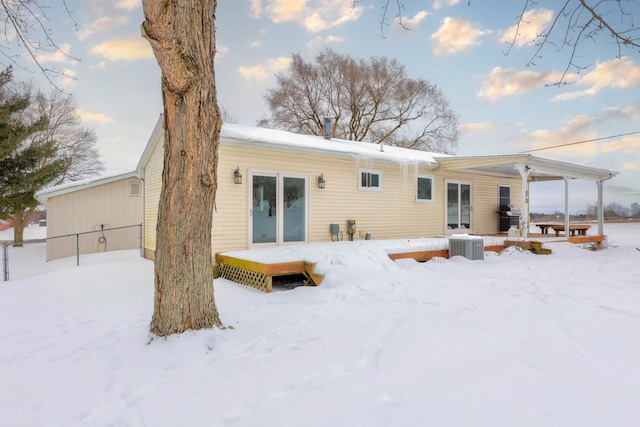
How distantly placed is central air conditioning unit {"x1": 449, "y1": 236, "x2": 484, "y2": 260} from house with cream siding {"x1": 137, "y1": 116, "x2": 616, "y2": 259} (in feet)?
5.75

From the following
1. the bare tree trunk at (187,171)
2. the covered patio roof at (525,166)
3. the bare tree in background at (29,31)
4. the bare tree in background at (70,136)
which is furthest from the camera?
the bare tree in background at (70,136)

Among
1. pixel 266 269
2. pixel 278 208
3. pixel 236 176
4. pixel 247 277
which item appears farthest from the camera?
pixel 278 208

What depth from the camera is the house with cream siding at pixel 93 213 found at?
33.7 ft

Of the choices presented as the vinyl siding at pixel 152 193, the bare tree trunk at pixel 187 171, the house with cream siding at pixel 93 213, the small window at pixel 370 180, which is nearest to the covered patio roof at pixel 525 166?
the small window at pixel 370 180

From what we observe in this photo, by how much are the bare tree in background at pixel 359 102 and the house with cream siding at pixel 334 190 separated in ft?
31.0

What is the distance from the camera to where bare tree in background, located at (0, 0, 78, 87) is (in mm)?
3939

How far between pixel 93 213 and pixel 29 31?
7.52 m

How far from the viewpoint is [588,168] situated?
9.78 metres

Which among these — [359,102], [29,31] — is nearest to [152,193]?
[29,31]

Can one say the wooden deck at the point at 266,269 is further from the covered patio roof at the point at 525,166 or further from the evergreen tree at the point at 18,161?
the evergreen tree at the point at 18,161

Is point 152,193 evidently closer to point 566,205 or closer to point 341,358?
point 341,358

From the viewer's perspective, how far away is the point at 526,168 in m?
8.31

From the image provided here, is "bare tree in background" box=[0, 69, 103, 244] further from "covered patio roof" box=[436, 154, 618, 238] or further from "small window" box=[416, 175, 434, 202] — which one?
"covered patio roof" box=[436, 154, 618, 238]

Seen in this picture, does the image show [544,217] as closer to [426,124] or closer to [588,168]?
[426,124]
